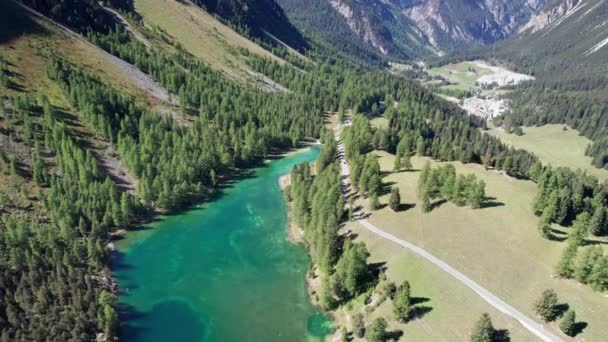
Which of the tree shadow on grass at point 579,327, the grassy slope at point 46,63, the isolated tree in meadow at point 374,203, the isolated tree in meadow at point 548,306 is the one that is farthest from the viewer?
the grassy slope at point 46,63

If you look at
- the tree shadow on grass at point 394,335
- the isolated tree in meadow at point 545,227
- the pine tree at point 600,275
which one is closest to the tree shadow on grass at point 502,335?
the tree shadow on grass at point 394,335

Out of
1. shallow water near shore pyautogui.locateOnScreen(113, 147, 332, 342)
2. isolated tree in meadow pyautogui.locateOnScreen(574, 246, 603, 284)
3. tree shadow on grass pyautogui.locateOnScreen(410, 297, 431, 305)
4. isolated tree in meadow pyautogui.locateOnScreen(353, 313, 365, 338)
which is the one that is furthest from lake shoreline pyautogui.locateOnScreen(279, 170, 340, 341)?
isolated tree in meadow pyautogui.locateOnScreen(574, 246, 603, 284)

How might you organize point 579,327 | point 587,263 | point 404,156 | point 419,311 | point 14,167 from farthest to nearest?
point 404,156 → point 14,167 → point 419,311 → point 587,263 → point 579,327

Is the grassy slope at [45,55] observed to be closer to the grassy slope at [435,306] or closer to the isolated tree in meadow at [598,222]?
the grassy slope at [435,306]

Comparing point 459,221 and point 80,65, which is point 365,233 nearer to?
point 459,221

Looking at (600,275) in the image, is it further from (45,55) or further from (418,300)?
(45,55)

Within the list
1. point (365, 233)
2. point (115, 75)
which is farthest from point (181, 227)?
point (115, 75)

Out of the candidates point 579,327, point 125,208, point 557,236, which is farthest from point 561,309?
point 125,208
